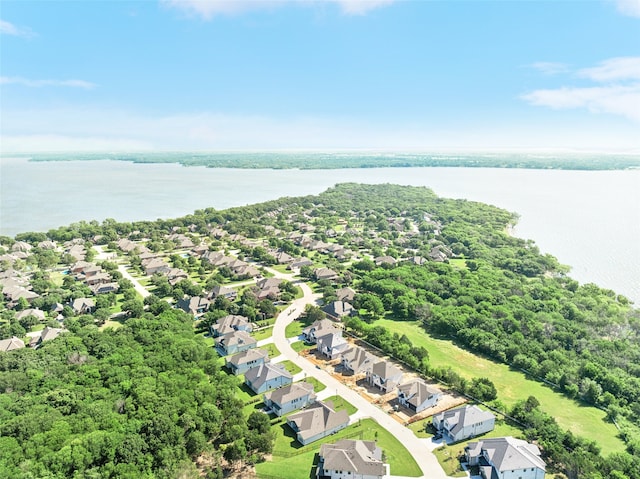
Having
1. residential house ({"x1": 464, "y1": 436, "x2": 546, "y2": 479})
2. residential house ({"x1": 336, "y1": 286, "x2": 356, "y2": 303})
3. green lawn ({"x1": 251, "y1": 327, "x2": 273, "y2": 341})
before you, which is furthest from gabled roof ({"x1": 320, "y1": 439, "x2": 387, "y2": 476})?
residential house ({"x1": 336, "y1": 286, "x2": 356, "y2": 303})

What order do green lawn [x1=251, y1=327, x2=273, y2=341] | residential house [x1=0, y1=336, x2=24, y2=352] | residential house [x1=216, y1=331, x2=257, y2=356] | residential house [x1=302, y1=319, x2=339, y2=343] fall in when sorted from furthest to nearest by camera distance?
green lawn [x1=251, y1=327, x2=273, y2=341], residential house [x1=302, y1=319, x2=339, y2=343], residential house [x1=216, y1=331, x2=257, y2=356], residential house [x1=0, y1=336, x2=24, y2=352]

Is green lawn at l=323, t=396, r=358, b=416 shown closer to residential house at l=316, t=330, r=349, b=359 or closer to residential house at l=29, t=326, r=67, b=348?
residential house at l=316, t=330, r=349, b=359

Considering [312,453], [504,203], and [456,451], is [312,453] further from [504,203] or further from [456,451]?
[504,203]

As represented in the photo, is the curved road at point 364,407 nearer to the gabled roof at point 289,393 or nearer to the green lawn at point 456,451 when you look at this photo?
the green lawn at point 456,451

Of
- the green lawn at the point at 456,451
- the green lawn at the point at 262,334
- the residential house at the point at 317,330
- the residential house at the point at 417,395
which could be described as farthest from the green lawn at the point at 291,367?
the green lawn at the point at 456,451

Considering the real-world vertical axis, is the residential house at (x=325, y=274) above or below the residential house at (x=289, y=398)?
above

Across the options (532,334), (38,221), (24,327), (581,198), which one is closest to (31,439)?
(24,327)
